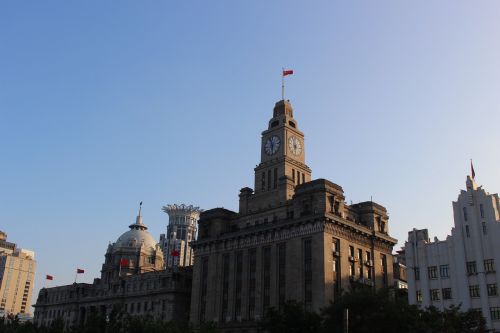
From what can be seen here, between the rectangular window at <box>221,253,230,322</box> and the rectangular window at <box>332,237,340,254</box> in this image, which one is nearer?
the rectangular window at <box>332,237,340,254</box>

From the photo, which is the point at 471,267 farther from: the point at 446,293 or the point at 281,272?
the point at 281,272

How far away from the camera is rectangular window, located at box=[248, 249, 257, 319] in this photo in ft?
311

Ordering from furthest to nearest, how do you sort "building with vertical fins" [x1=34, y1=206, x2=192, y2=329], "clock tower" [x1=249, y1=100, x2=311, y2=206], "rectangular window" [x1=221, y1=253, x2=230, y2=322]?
1. "building with vertical fins" [x1=34, y1=206, x2=192, y2=329]
2. "clock tower" [x1=249, y1=100, x2=311, y2=206]
3. "rectangular window" [x1=221, y1=253, x2=230, y2=322]

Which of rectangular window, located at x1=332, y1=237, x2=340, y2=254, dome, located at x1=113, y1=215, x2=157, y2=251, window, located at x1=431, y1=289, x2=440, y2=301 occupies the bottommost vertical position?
window, located at x1=431, y1=289, x2=440, y2=301

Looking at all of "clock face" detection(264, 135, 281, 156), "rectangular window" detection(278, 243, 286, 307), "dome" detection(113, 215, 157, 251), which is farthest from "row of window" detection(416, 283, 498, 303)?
"dome" detection(113, 215, 157, 251)

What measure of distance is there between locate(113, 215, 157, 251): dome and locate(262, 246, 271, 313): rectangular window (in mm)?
66035

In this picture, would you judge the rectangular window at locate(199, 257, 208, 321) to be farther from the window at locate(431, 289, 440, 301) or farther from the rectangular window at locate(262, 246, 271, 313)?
the window at locate(431, 289, 440, 301)

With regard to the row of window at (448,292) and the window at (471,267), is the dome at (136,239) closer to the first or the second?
the row of window at (448,292)

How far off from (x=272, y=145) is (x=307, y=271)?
28159 millimetres

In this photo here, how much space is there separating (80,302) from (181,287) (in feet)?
126

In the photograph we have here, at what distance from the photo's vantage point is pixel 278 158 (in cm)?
10494

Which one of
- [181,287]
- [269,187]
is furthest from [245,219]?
[181,287]

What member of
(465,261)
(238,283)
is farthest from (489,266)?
(238,283)

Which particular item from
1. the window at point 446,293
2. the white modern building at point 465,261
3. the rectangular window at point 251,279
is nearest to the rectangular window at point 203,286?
the rectangular window at point 251,279
